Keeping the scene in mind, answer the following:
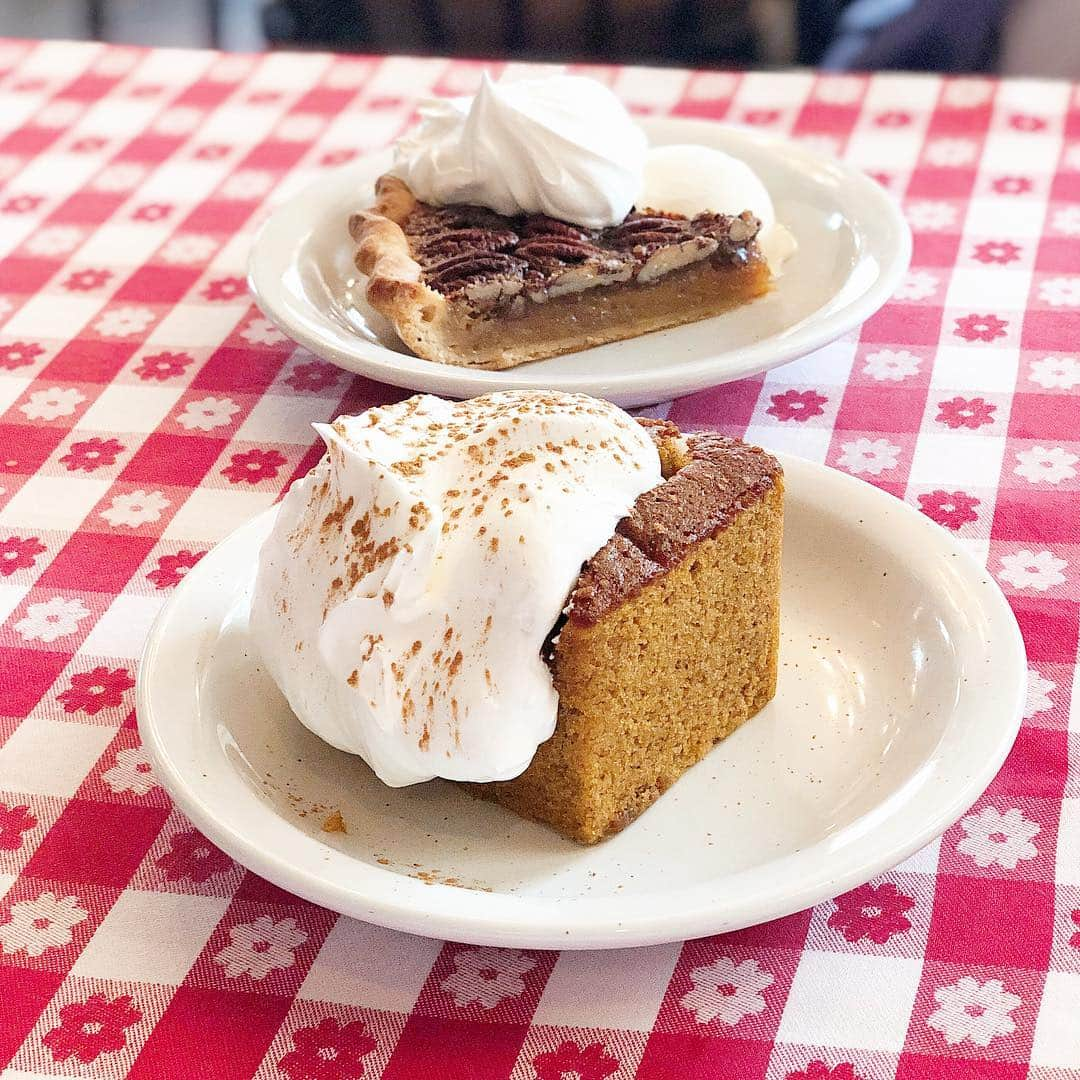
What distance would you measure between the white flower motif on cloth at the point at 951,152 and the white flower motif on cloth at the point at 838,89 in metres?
0.24

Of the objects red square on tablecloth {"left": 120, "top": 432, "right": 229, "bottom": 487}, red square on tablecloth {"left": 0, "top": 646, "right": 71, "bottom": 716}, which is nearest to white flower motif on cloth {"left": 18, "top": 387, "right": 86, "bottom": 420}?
red square on tablecloth {"left": 120, "top": 432, "right": 229, "bottom": 487}

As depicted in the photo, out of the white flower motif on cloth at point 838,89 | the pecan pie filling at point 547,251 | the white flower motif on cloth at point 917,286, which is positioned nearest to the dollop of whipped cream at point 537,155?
the pecan pie filling at point 547,251

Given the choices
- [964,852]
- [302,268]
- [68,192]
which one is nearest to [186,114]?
[68,192]

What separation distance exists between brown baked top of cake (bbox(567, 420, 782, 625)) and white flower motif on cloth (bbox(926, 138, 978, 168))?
1321mm

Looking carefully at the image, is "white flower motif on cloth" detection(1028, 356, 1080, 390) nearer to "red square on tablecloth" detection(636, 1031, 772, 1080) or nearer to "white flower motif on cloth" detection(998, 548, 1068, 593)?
"white flower motif on cloth" detection(998, 548, 1068, 593)

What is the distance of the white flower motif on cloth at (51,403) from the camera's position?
1835mm

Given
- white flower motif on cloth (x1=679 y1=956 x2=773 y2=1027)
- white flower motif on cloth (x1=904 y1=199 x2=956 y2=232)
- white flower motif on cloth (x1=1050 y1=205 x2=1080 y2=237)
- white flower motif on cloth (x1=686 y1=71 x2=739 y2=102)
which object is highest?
white flower motif on cloth (x1=679 y1=956 x2=773 y2=1027)

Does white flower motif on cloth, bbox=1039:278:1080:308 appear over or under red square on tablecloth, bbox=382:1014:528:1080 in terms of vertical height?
under

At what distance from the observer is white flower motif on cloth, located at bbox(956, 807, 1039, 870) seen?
1.10 metres

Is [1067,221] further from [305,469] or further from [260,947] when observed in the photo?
[260,947]

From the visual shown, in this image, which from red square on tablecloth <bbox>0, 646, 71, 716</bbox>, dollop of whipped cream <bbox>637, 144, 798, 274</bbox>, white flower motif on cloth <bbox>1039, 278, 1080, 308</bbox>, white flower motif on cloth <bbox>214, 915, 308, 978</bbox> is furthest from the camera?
dollop of whipped cream <bbox>637, 144, 798, 274</bbox>

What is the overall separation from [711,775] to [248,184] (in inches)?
63.4

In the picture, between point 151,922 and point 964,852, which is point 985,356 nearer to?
point 964,852

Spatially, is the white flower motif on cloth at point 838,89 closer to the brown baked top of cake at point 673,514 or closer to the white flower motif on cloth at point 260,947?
the brown baked top of cake at point 673,514
